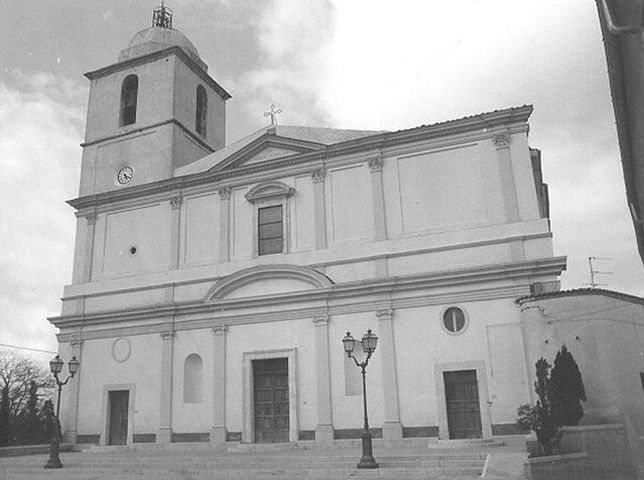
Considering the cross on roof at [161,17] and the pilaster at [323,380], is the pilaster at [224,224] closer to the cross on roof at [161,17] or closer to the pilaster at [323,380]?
the pilaster at [323,380]

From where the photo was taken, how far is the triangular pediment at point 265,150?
2023cm

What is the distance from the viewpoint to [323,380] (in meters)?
17.7

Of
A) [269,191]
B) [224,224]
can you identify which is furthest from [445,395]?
[224,224]

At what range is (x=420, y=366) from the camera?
17.0 m

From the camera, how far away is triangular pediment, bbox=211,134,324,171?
66.4ft

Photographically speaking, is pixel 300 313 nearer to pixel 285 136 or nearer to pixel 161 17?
pixel 285 136

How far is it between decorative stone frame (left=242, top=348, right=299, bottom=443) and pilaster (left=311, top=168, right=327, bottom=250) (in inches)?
131

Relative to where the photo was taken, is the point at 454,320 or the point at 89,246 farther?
the point at 89,246

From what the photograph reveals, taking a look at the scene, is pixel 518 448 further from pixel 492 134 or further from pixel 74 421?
pixel 74 421

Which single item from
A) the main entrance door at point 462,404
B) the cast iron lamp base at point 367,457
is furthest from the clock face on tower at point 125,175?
the cast iron lamp base at point 367,457

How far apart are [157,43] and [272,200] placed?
944cm

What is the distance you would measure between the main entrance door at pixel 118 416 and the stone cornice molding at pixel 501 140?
45.2ft

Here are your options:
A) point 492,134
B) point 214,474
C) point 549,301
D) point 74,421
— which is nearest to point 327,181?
point 492,134

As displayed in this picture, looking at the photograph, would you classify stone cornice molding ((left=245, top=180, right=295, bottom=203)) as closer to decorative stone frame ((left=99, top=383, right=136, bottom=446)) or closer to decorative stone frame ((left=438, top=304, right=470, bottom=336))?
decorative stone frame ((left=438, top=304, right=470, bottom=336))
